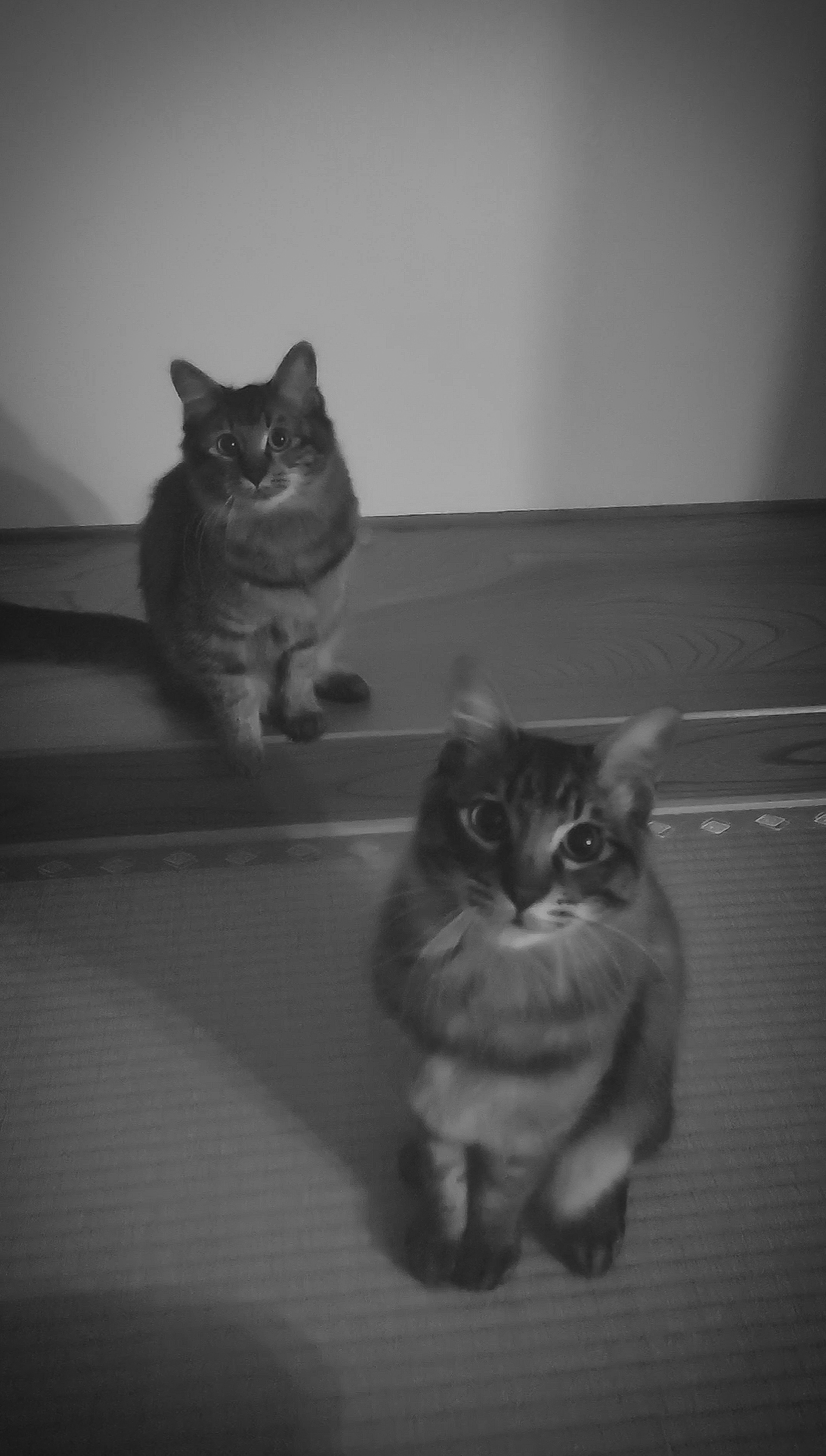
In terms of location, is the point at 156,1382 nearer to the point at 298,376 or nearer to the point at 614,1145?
the point at 614,1145

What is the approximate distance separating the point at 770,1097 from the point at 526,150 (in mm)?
1272

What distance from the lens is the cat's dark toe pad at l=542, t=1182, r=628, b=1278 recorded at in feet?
2.78

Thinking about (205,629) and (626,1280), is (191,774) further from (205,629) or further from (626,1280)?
(626,1280)

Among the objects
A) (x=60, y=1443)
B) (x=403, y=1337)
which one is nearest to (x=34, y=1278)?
(x=60, y=1443)

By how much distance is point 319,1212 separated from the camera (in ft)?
2.98

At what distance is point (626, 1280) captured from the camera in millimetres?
858

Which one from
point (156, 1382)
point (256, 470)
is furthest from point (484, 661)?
point (156, 1382)

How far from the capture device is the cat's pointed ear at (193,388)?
0.92 m

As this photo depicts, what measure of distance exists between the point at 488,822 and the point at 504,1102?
9.3 inches

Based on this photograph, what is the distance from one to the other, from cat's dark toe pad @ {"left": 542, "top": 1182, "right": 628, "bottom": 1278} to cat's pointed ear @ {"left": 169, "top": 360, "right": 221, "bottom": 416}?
881mm

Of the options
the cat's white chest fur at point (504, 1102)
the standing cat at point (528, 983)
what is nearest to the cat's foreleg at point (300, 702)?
the standing cat at point (528, 983)

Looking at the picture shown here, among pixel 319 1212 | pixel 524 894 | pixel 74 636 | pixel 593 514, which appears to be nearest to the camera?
pixel 524 894

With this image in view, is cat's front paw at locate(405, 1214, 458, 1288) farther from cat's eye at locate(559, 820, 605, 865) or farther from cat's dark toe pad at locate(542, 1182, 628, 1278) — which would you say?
cat's eye at locate(559, 820, 605, 865)

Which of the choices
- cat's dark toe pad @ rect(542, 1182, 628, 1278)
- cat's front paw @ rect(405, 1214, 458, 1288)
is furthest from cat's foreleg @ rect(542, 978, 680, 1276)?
cat's front paw @ rect(405, 1214, 458, 1288)
